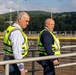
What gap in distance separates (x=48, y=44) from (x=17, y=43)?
3.08ft

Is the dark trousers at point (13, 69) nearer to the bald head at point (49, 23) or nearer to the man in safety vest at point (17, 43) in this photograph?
the man in safety vest at point (17, 43)

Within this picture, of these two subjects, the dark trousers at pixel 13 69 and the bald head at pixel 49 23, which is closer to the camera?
the dark trousers at pixel 13 69

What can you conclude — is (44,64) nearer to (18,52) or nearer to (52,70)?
(52,70)

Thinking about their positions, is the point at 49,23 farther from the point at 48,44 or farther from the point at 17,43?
the point at 17,43

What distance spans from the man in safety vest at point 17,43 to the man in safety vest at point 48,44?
2.36ft

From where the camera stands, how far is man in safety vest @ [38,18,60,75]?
4684 mm

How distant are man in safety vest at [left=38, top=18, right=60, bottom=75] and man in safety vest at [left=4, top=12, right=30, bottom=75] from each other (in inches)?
28.3

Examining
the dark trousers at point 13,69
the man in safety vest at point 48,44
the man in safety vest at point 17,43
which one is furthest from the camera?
the man in safety vest at point 48,44

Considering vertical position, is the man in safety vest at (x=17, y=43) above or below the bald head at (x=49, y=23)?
below

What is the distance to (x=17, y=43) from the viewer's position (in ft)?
12.5

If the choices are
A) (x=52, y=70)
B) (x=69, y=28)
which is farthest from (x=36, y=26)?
(x=52, y=70)

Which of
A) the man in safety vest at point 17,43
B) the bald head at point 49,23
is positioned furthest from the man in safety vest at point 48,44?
the man in safety vest at point 17,43

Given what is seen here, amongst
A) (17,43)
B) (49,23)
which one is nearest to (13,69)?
Answer: (17,43)

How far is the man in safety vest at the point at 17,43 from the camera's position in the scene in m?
3.82
